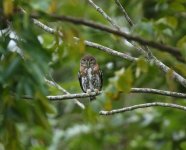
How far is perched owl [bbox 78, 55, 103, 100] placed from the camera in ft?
20.6

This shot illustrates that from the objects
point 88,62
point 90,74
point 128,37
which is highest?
point 88,62

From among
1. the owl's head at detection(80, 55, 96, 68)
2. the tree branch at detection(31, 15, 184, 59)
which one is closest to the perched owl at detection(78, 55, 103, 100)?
the owl's head at detection(80, 55, 96, 68)

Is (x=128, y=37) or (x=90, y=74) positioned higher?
(x=90, y=74)

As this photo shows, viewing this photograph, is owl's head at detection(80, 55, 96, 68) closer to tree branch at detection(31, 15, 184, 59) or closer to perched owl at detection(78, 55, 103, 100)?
perched owl at detection(78, 55, 103, 100)

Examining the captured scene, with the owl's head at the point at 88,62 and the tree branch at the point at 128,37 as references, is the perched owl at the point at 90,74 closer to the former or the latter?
the owl's head at the point at 88,62

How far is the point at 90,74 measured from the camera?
6383mm

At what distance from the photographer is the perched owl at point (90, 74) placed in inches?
247

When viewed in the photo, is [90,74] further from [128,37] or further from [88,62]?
[128,37]

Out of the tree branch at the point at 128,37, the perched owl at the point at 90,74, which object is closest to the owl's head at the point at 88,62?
the perched owl at the point at 90,74

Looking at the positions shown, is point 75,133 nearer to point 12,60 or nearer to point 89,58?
point 89,58

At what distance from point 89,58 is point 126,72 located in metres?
3.82

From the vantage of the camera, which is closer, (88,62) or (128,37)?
(128,37)

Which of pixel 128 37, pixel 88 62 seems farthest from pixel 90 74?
pixel 128 37

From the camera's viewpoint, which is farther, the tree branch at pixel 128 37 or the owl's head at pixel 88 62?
the owl's head at pixel 88 62
